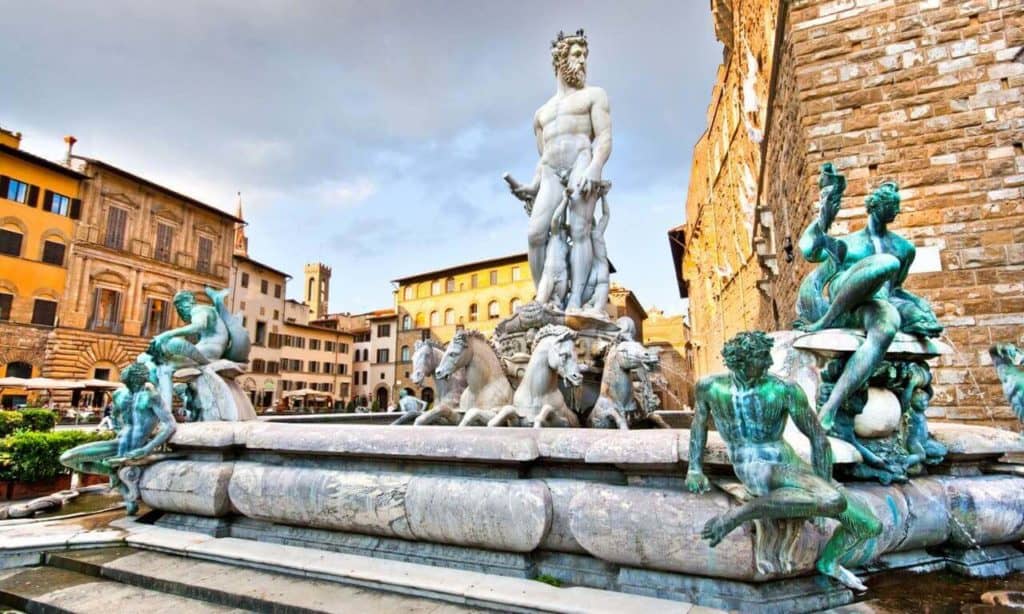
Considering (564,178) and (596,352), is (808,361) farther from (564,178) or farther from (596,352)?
(564,178)

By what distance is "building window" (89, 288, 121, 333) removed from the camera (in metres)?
29.8

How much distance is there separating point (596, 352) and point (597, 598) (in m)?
3.17

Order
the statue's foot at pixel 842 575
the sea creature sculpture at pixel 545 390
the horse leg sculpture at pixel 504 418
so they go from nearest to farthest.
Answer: the statue's foot at pixel 842 575, the horse leg sculpture at pixel 504 418, the sea creature sculpture at pixel 545 390

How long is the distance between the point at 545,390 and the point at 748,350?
2.52 meters

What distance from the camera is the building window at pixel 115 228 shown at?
1246 inches

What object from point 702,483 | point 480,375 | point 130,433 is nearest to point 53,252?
point 130,433

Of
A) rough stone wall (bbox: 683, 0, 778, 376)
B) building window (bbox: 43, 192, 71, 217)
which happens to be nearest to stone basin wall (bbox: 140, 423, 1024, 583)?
rough stone wall (bbox: 683, 0, 778, 376)

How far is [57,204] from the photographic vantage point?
29.6m

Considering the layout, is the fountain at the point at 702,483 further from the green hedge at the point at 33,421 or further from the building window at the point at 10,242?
the building window at the point at 10,242

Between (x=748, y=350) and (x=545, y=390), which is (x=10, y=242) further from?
(x=748, y=350)

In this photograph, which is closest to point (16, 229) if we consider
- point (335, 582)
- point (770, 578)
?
point (335, 582)

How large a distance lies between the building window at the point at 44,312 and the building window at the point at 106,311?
1668 mm

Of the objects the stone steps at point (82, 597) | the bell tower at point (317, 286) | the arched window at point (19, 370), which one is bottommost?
the stone steps at point (82, 597)

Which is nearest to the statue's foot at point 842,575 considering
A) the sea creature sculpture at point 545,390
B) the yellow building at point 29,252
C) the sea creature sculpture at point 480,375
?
the sea creature sculpture at point 545,390
